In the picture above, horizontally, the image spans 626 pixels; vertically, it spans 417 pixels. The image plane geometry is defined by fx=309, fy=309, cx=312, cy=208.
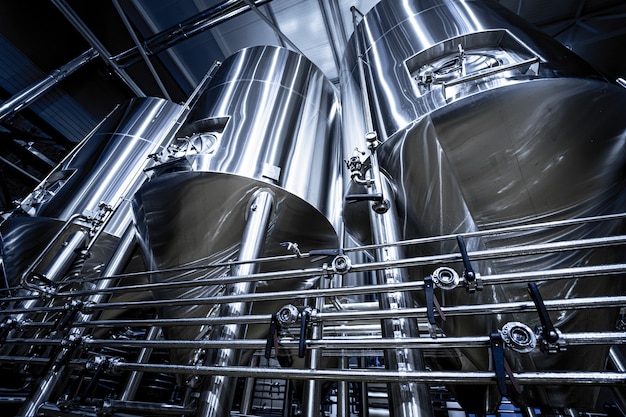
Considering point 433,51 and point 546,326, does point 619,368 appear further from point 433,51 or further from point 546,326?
point 433,51

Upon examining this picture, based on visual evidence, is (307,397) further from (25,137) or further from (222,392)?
(25,137)

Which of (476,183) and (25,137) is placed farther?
(25,137)

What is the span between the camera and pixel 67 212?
6.86 feet

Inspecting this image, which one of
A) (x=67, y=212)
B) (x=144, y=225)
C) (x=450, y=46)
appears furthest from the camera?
(x=67, y=212)

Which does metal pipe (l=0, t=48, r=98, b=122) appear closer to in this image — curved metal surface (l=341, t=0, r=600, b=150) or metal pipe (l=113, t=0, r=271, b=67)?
metal pipe (l=113, t=0, r=271, b=67)

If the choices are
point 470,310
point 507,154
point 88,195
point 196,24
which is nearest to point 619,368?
point 507,154

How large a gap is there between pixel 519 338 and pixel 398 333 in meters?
0.32

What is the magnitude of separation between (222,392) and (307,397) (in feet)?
1.29

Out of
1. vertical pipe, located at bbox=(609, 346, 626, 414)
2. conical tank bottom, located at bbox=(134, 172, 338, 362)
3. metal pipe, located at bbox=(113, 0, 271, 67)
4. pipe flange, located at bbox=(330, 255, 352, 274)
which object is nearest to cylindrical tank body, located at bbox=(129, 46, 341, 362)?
conical tank bottom, located at bbox=(134, 172, 338, 362)

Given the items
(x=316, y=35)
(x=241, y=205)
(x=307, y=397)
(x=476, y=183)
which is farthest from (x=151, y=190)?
(x=316, y=35)

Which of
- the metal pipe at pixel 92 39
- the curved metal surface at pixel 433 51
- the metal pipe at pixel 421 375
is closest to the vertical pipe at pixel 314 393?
the metal pipe at pixel 421 375

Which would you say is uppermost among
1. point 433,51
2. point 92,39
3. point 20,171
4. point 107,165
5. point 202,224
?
point 92,39

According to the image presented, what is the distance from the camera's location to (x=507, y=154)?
1164 millimetres

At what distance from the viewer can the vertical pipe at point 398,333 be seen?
73 cm
